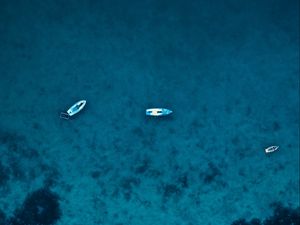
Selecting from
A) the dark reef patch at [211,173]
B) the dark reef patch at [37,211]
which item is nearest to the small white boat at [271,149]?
the dark reef patch at [211,173]

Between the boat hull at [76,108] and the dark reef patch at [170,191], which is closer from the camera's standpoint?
the boat hull at [76,108]

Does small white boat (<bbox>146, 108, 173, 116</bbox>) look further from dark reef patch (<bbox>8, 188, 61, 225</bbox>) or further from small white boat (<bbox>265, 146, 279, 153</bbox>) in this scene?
dark reef patch (<bbox>8, 188, 61, 225</bbox>)

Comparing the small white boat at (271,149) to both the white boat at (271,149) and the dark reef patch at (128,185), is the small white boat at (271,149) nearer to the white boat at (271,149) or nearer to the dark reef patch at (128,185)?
the white boat at (271,149)

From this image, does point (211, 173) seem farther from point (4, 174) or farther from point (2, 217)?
point (2, 217)

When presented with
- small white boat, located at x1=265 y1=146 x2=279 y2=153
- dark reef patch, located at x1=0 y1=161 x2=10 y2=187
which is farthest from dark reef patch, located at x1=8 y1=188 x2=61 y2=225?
small white boat, located at x1=265 y1=146 x2=279 y2=153

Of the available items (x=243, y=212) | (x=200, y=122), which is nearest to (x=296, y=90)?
(x=200, y=122)
